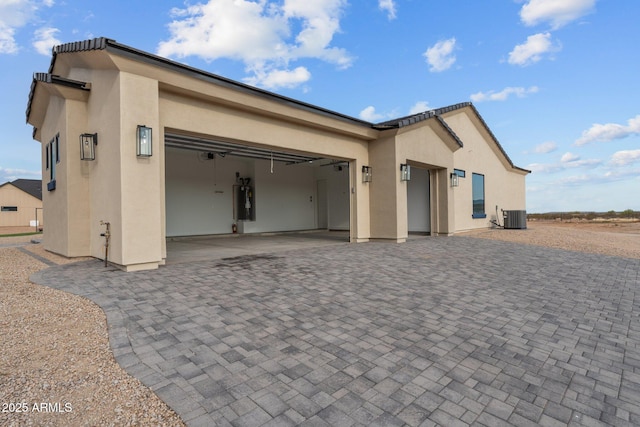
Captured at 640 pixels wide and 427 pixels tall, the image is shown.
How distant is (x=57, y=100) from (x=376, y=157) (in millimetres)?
8615

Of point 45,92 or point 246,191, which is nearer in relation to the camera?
point 45,92

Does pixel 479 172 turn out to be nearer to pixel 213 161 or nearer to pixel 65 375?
pixel 213 161

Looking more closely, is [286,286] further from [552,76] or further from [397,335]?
[552,76]

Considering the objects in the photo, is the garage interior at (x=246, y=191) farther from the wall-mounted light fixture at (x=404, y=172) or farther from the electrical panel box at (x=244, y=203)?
the wall-mounted light fixture at (x=404, y=172)

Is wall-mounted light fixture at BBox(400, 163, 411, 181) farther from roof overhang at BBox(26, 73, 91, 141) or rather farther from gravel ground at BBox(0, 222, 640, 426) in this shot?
gravel ground at BBox(0, 222, 640, 426)

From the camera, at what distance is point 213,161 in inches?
538

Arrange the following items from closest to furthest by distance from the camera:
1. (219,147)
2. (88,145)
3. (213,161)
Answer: (88,145) → (219,147) → (213,161)

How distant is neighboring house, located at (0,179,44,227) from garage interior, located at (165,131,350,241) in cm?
2463

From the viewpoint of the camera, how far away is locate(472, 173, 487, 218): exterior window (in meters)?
15.8

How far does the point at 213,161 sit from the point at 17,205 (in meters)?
28.0

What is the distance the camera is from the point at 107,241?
5.74 m

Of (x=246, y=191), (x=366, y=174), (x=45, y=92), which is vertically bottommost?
(x=246, y=191)

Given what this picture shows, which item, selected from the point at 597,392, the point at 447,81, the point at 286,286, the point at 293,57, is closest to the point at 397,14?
the point at 447,81

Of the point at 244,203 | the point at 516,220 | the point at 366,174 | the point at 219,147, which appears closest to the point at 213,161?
the point at 244,203
